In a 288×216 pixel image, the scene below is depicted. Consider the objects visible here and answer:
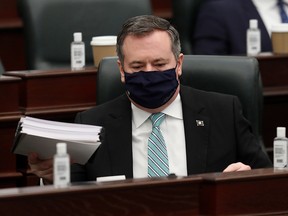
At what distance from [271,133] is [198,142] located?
1.09 metres

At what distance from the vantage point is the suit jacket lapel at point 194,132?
298 cm

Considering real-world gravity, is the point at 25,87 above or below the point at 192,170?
above

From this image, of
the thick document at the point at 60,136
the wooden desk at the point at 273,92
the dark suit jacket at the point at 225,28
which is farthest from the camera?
the dark suit jacket at the point at 225,28

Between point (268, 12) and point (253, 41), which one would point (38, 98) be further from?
point (268, 12)

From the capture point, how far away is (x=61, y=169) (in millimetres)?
2268

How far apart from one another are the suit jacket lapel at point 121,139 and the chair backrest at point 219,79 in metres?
0.13

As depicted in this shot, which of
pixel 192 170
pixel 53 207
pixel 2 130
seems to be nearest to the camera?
pixel 53 207

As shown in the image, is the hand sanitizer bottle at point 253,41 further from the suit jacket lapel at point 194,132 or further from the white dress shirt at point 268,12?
the suit jacket lapel at point 194,132

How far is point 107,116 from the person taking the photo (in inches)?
120

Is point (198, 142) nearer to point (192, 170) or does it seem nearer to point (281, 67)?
point (192, 170)

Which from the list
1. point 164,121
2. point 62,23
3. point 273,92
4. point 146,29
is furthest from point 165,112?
point 62,23

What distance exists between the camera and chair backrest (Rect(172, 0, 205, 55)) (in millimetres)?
4688

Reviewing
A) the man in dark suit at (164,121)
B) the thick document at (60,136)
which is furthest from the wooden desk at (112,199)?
the man in dark suit at (164,121)

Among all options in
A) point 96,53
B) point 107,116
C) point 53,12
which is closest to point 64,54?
point 53,12
